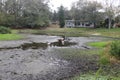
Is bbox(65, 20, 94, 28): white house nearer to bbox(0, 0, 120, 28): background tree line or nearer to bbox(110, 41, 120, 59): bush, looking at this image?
bbox(0, 0, 120, 28): background tree line

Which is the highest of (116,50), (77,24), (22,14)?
(22,14)

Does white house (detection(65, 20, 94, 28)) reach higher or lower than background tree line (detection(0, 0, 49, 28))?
lower

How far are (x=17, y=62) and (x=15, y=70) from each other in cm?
274

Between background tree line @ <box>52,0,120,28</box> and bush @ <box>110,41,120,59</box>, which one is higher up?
background tree line @ <box>52,0,120,28</box>

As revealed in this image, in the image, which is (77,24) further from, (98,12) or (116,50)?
(116,50)

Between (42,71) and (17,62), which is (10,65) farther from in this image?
(42,71)

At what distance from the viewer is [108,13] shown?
72.1 metres

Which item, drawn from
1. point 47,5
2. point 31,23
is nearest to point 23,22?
point 31,23

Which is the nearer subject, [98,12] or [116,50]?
[116,50]

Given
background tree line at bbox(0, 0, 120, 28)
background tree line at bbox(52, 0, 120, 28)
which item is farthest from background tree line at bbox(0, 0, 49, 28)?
background tree line at bbox(52, 0, 120, 28)

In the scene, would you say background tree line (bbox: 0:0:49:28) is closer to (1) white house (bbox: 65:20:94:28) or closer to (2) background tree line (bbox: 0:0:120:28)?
(2) background tree line (bbox: 0:0:120:28)

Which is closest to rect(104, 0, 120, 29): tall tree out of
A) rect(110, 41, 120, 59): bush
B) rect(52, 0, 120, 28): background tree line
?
rect(52, 0, 120, 28): background tree line

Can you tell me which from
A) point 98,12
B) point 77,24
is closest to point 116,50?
point 98,12

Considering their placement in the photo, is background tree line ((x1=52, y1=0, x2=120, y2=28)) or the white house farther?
the white house
